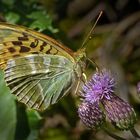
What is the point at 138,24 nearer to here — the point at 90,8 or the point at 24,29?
the point at 90,8

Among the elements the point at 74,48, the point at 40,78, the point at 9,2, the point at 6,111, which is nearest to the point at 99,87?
the point at 40,78

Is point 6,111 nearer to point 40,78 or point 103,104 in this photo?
point 40,78

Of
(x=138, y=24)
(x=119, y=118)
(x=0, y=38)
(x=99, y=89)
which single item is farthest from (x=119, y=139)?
(x=138, y=24)

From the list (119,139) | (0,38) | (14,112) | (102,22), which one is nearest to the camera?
(119,139)

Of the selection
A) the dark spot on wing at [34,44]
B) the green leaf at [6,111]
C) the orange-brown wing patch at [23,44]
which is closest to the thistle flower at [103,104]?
the orange-brown wing patch at [23,44]

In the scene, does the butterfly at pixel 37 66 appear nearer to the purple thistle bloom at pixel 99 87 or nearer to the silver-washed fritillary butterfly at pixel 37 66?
the silver-washed fritillary butterfly at pixel 37 66

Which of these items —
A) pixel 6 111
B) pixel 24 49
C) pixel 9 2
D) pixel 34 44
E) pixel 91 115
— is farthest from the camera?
pixel 9 2

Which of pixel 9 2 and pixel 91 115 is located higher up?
pixel 9 2
